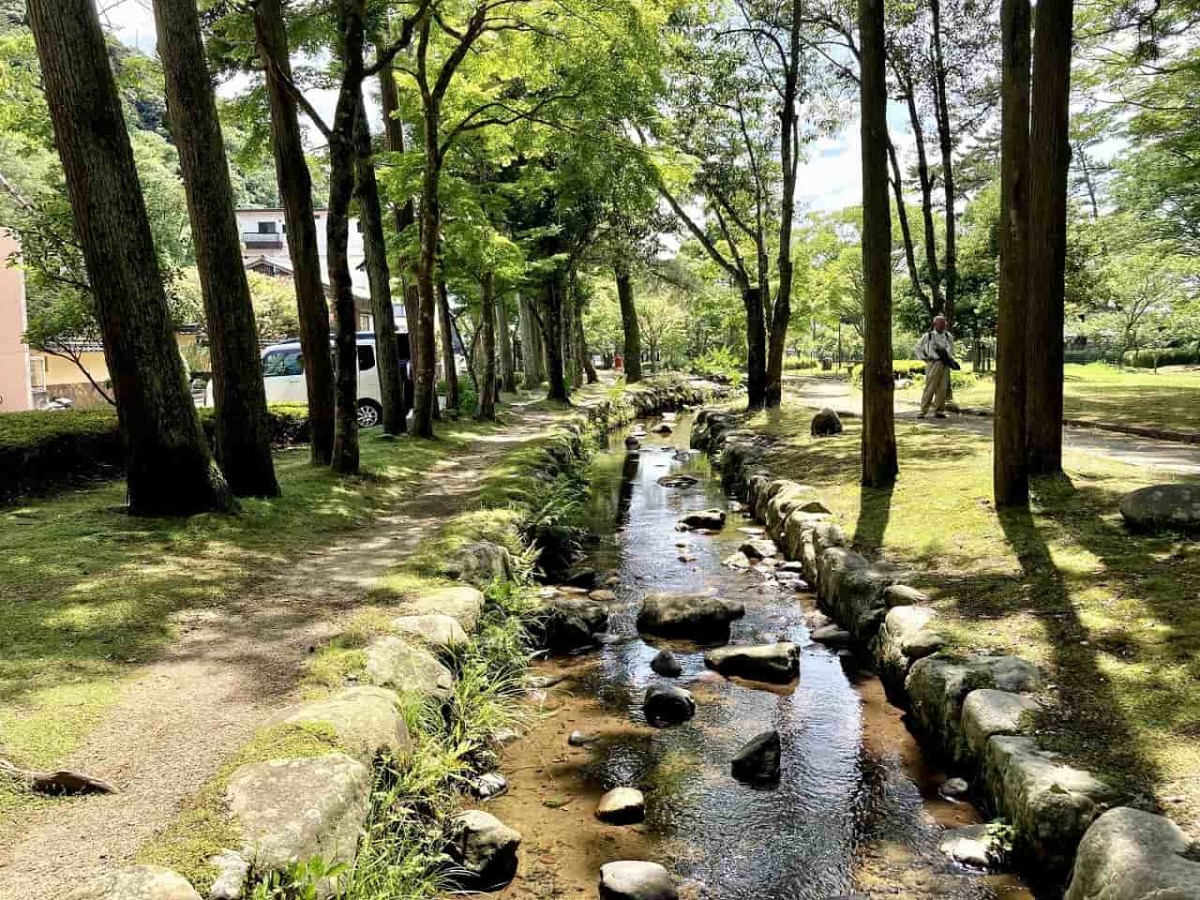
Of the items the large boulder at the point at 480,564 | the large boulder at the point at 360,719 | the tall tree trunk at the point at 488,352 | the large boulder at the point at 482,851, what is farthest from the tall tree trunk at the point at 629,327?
the large boulder at the point at 482,851

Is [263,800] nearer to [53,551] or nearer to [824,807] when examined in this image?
[824,807]

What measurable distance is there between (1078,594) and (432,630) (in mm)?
4305

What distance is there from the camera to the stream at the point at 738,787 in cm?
357

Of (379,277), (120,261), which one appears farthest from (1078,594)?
(379,277)

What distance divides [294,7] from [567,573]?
8.92 m

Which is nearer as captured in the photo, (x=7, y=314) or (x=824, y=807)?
(x=824, y=807)

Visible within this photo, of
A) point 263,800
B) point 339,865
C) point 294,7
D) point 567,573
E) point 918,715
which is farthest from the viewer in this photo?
point 294,7

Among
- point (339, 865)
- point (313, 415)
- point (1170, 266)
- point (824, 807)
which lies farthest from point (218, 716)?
point (1170, 266)

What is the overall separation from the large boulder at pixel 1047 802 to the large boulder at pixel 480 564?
4.01 meters

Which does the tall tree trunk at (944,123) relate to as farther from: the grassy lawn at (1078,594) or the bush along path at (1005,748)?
the bush along path at (1005,748)

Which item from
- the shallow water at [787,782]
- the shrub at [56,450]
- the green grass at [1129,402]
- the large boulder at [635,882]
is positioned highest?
the shrub at [56,450]

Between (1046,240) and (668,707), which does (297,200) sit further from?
(1046,240)

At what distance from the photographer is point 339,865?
2.75 meters

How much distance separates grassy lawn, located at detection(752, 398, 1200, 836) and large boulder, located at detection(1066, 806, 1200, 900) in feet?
0.89
